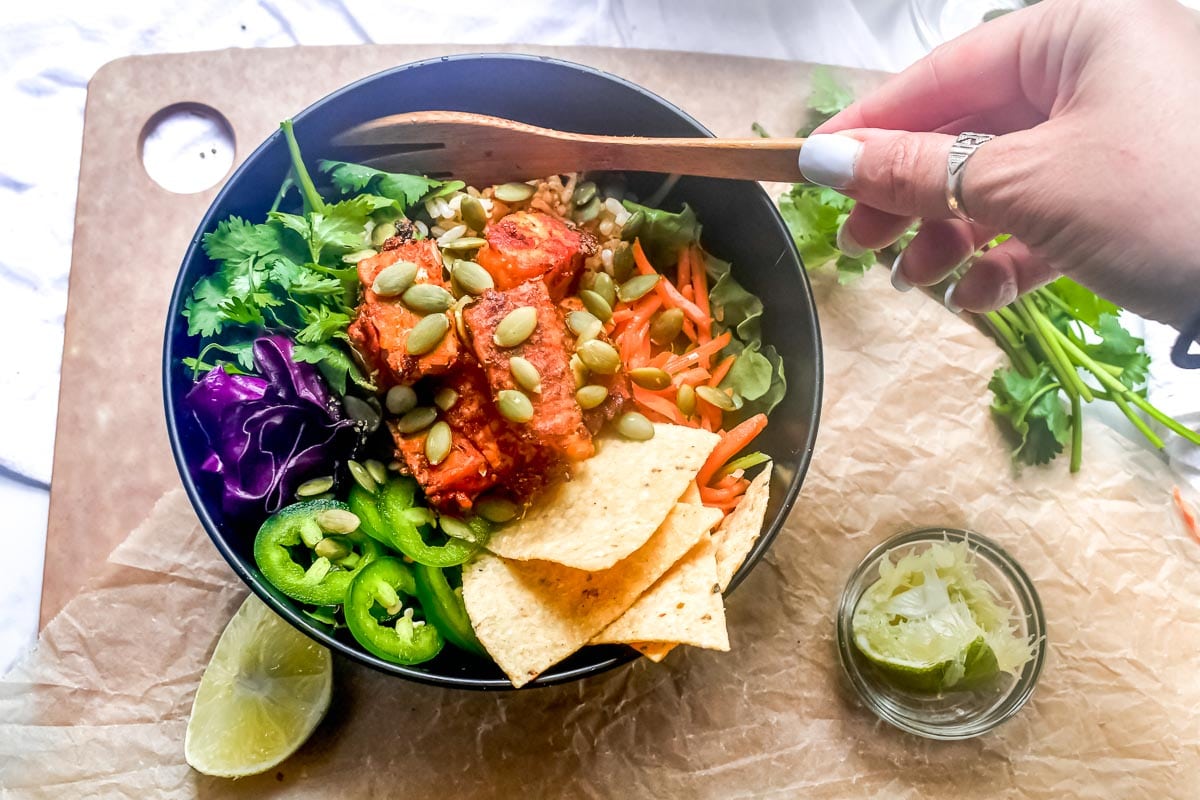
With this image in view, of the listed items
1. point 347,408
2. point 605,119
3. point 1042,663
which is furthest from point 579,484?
point 1042,663

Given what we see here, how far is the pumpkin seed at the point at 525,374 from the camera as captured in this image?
6.49ft

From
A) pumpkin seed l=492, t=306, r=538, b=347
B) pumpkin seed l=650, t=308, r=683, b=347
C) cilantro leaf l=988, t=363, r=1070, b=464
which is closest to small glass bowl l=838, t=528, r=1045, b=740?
cilantro leaf l=988, t=363, r=1070, b=464

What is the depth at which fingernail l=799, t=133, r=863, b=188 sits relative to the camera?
188 cm

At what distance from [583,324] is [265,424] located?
2.37 feet

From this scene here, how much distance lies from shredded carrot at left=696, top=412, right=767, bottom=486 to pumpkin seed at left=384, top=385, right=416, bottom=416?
678 mm

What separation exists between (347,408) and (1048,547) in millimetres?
1863

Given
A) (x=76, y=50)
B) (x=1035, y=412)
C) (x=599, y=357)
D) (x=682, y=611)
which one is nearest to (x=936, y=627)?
(x=1035, y=412)

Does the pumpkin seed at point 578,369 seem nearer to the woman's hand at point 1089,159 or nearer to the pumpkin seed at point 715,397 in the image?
the pumpkin seed at point 715,397

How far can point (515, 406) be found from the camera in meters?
1.97

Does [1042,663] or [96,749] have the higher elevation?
[96,749]

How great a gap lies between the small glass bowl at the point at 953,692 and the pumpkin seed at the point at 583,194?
3.76 ft

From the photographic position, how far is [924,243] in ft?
7.87

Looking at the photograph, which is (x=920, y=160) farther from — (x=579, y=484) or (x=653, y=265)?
(x=579, y=484)

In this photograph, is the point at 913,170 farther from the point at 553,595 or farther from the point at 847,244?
the point at 553,595
